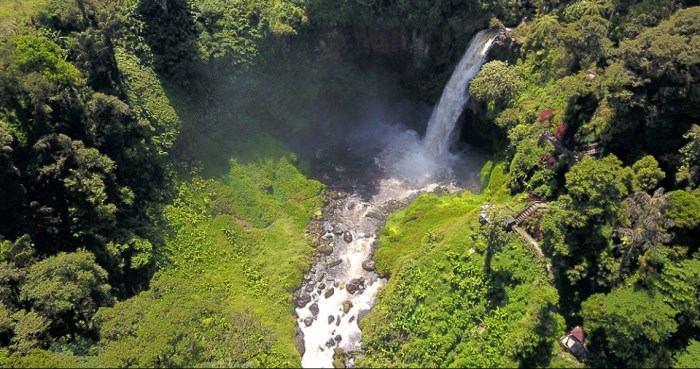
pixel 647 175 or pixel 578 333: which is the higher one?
pixel 647 175

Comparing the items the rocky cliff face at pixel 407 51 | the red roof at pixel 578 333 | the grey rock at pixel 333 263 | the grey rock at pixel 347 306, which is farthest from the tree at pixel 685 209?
the rocky cliff face at pixel 407 51

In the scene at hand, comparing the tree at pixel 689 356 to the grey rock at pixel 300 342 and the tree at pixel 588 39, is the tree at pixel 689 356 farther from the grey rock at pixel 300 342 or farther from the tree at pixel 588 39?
the grey rock at pixel 300 342

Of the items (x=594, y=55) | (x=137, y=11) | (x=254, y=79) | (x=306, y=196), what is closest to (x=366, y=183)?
(x=306, y=196)

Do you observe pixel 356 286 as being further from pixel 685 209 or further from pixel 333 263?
pixel 685 209

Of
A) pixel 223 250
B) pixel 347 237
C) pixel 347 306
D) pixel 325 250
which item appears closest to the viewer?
pixel 347 306

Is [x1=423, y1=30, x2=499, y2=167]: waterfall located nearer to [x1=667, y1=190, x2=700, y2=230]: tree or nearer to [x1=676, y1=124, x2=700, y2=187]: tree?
[x1=676, y1=124, x2=700, y2=187]: tree

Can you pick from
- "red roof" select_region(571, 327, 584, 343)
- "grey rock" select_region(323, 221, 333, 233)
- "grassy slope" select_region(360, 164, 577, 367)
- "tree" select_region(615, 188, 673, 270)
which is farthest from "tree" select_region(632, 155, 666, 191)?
"grey rock" select_region(323, 221, 333, 233)

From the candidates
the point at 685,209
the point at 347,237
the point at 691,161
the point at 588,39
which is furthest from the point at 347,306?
the point at 588,39
